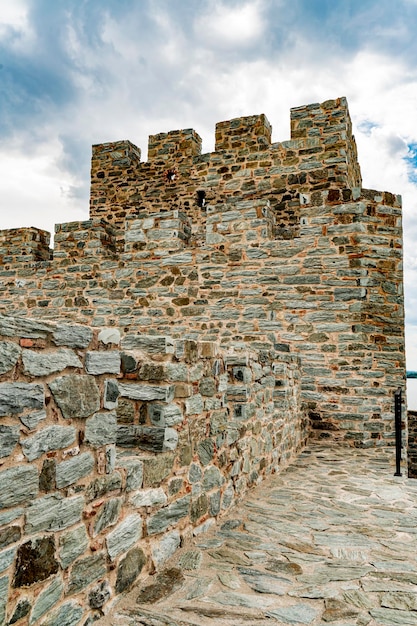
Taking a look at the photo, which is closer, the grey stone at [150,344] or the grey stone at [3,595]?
the grey stone at [3,595]

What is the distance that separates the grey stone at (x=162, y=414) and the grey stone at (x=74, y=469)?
0.72 m

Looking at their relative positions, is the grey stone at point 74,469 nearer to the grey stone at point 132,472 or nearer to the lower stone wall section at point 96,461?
the lower stone wall section at point 96,461

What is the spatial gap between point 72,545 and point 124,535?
1.42ft

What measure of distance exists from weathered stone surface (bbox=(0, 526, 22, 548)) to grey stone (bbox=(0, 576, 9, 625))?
0.36ft

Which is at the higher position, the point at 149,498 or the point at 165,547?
the point at 149,498

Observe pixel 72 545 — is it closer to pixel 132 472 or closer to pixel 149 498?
pixel 132 472

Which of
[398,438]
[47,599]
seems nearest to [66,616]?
[47,599]

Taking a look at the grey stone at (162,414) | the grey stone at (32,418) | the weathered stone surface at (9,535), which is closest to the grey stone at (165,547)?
the grey stone at (162,414)

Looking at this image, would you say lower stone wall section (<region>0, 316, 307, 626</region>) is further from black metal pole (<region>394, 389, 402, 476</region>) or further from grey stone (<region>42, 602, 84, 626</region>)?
black metal pole (<region>394, 389, 402, 476</region>)

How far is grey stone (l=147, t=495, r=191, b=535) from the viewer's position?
2.74 m

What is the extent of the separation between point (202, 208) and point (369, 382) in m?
4.87

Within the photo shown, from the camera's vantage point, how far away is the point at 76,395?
2139mm

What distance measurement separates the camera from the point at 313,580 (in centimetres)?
271

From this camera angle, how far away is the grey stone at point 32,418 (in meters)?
1.85
